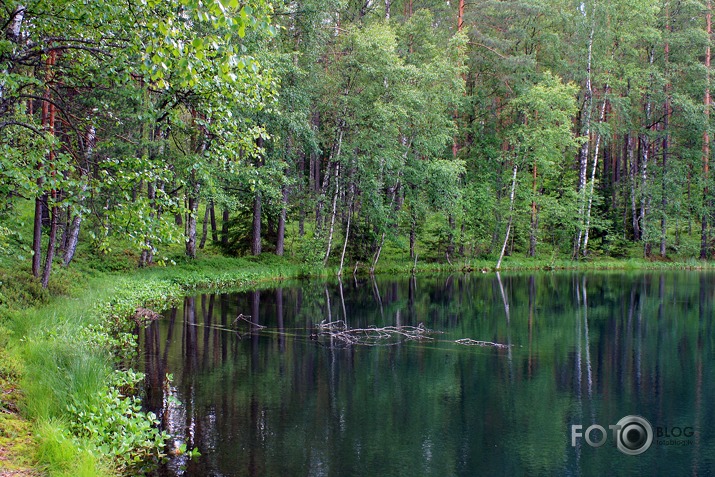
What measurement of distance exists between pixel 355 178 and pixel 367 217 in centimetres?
222

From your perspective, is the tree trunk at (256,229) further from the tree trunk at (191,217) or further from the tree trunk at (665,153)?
the tree trunk at (665,153)

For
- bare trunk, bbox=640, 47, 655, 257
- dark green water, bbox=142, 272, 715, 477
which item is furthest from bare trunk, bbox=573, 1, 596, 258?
dark green water, bbox=142, 272, 715, 477

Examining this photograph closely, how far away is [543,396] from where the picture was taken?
406 inches

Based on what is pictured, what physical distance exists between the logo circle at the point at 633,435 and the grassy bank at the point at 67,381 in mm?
6305

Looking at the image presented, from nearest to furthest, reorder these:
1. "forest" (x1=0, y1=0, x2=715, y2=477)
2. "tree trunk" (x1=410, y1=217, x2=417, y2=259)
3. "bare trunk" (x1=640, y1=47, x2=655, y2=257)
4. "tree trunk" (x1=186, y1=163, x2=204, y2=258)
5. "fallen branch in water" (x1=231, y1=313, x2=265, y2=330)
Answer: "forest" (x1=0, y1=0, x2=715, y2=477)
"fallen branch in water" (x1=231, y1=313, x2=265, y2=330)
"tree trunk" (x1=186, y1=163, x2=204, y2=258)
"tree trunk" (x1=410, y1=217, x2=417, y2=259)
"bare trunk" (x1=640, y1=47, x2=655, y2=257)

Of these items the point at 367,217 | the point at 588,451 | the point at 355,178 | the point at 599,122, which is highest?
A: the point at 599,122

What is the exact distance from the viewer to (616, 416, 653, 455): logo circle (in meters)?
8.16

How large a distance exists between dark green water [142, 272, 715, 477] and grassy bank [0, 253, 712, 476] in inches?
27.8

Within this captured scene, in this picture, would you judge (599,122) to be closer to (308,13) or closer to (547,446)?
(308,13)

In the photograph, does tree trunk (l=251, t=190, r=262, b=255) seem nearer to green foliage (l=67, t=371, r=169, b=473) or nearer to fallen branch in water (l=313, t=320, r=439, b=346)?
fallen branch in water (l=313, t=320, r=439, b=346)

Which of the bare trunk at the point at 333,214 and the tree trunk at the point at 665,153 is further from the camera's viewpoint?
the tree trunk at the point at 665,153

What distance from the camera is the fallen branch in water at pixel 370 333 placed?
14.6m

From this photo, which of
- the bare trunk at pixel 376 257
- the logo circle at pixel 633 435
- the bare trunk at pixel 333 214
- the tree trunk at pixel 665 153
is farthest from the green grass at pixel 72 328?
the tree trunk at pixel 665 153

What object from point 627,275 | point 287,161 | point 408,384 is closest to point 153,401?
point 408,384
